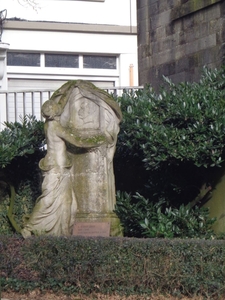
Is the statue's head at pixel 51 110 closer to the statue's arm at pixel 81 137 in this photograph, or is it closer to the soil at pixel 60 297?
the statue's arm at pixel 81 137

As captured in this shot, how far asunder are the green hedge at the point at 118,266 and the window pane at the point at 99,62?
27.1 ft

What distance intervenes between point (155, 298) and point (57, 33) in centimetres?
937

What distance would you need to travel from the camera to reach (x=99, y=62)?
63.0 ft

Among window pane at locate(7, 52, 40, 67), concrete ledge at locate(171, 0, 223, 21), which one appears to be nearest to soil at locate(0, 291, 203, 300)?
concrete ledge at locate(171, 0, 223, 21)

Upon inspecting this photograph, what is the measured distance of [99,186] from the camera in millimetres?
12492

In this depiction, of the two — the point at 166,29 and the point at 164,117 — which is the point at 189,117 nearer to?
the point at 164,117

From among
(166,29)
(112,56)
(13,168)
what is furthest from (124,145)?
(112,56)

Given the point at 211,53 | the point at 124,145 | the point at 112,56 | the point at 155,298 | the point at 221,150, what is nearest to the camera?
the point at 155,298

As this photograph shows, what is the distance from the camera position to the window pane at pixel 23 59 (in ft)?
59.9

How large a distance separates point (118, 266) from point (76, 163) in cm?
239

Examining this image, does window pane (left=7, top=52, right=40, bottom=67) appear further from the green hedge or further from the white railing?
the green hedge

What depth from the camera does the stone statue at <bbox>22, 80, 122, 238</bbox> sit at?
12359 millimetres

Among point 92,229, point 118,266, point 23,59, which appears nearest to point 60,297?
point 118,266

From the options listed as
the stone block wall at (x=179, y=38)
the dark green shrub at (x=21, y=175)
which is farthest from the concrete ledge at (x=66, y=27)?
the dark green shrub at (x=21, y=175)
